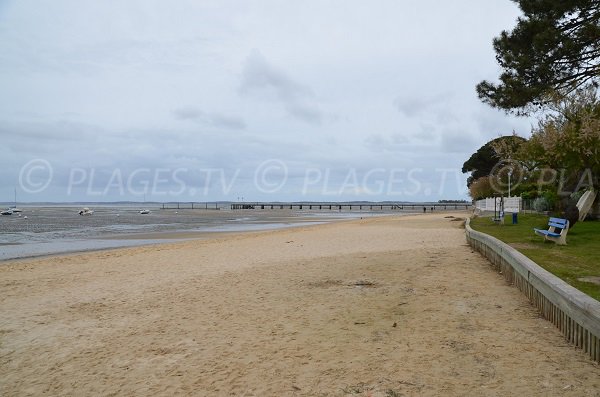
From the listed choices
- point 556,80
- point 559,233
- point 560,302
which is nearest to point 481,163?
point 556,80

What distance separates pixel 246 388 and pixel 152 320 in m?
3.00

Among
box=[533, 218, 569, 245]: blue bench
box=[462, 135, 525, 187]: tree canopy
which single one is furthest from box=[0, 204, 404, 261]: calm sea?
box=[462, 135, 525, 187]: tree canopy

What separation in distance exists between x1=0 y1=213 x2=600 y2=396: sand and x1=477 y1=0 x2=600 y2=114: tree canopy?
8983 millimetres

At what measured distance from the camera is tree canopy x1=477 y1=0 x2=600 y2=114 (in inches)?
576

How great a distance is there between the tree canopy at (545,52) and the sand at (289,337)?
898 centimetres

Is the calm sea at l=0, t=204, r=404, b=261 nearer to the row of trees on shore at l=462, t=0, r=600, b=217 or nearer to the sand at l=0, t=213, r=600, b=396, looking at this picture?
the sand at l=0, t=213, r=600, b=396

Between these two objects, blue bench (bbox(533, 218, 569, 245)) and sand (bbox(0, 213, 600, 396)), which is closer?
sand (bbox(0, 213, 600, 396))

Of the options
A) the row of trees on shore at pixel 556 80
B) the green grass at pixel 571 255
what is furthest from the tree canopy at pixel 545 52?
the green grass at pixel 571 255

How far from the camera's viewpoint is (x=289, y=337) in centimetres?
566

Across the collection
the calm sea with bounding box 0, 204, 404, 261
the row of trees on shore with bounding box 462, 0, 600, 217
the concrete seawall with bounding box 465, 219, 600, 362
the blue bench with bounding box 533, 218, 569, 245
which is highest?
the row of trees on shore with bounding box 462, 0, 600, 217

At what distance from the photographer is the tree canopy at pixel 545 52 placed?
48.0 ft

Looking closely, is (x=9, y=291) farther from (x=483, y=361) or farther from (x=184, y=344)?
(x=483, y=361)

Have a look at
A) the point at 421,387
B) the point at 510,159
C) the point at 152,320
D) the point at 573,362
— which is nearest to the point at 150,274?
the point at 152,320

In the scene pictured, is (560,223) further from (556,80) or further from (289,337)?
(289,337)
